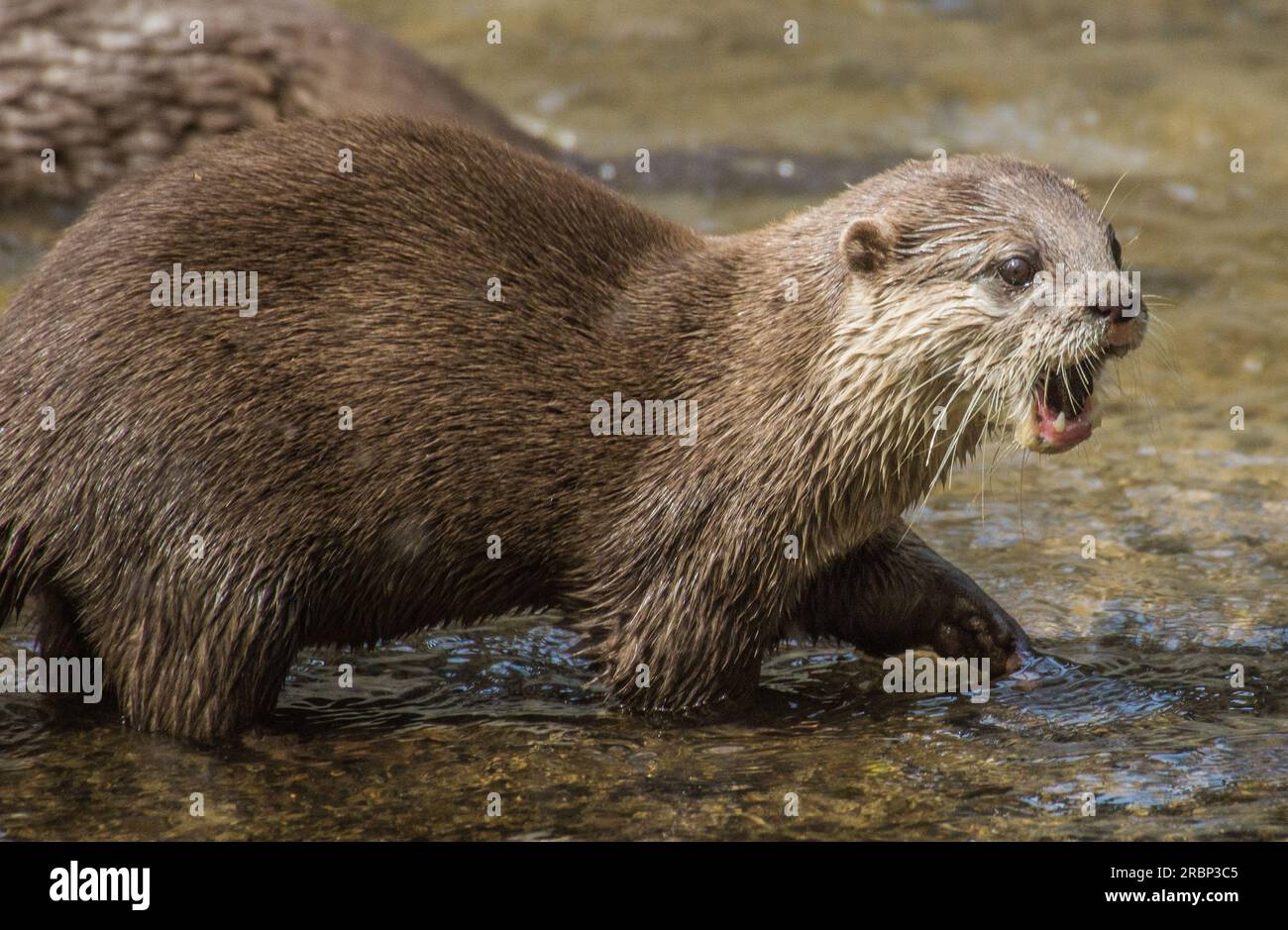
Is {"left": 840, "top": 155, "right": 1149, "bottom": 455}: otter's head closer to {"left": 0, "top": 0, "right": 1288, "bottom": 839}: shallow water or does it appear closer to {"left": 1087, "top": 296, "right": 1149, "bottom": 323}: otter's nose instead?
{"left": 1087, "top": 296, "right": 1149, "bottom": 323}: otter's nose

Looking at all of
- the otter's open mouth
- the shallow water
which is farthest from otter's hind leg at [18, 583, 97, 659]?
the otter's open mouth

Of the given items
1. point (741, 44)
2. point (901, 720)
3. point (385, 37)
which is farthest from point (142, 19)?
point (901, 720)

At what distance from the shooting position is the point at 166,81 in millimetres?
6629

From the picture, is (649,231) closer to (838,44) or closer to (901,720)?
(901,720)

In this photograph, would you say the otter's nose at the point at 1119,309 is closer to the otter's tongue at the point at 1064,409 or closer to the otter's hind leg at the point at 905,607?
the otter's tongue at the point at 1064,409

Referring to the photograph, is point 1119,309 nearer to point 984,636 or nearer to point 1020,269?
point 1020,269

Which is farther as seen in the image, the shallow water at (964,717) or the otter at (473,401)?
the otter at (473,401)

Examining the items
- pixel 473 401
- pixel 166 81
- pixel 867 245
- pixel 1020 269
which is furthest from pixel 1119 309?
pixel 166 81

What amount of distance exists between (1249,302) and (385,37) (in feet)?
10.0

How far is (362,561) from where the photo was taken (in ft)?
12.4

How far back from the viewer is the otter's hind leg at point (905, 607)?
4086 millimetres

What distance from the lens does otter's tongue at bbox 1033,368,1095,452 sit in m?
3.67

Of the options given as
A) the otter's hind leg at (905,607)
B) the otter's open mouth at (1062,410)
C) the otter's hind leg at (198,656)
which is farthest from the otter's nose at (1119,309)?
the otter's hind leg at (198,656)
